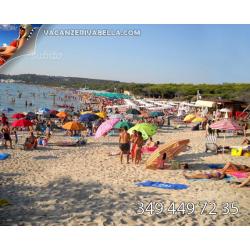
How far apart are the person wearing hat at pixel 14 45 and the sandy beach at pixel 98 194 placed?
245 centimetres

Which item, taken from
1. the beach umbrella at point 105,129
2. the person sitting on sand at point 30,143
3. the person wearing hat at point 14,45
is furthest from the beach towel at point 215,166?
the person sitting on sand at point 30,143

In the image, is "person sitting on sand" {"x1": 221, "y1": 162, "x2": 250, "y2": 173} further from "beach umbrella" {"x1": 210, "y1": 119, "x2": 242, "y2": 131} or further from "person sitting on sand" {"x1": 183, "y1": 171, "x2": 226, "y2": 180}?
"beach umbrella" {"x1": 210, "y1": 119, "x2": 242, "y2": 131}

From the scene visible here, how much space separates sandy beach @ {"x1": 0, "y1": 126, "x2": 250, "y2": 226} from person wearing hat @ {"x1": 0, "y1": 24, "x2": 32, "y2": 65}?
2.45 m

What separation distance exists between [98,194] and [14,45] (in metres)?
2.97

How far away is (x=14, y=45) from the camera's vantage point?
6.21 meters

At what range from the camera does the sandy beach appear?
586 centimetres

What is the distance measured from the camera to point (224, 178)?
7766mm

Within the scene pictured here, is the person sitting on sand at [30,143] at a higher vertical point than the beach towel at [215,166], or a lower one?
higher

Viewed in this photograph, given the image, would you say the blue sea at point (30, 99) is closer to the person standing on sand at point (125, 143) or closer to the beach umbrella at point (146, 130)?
the beach umbrella at point (146, 130)

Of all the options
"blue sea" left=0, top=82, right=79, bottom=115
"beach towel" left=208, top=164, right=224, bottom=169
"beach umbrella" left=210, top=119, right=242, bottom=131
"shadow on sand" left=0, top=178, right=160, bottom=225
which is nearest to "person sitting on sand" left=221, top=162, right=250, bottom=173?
"beach towel" left=208, top=164, right=224, bottom=169

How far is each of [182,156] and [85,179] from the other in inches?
142

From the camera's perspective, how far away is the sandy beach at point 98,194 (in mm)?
5863
